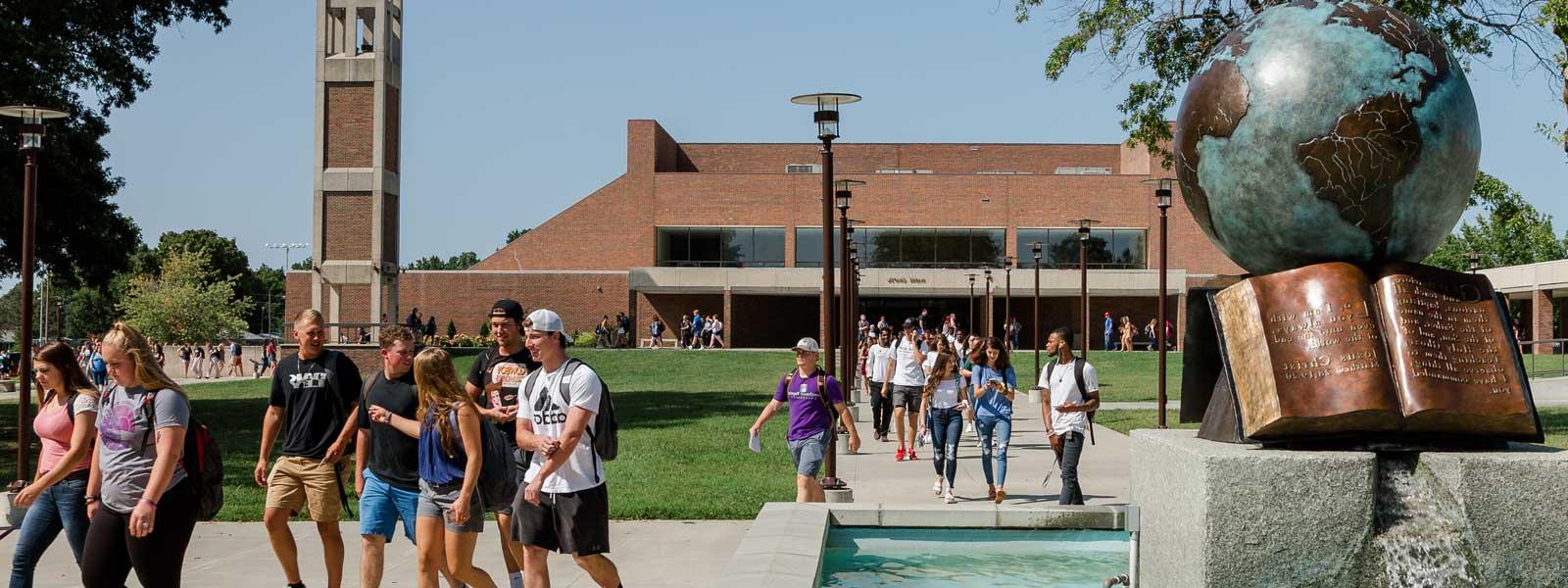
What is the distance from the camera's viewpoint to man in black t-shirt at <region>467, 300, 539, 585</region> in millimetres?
7727

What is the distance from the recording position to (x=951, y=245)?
66.0 metres

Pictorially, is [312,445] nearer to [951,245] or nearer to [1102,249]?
[951,245]

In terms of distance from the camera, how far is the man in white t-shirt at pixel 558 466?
659 centimetres

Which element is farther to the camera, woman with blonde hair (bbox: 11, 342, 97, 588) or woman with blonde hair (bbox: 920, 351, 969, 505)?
woman with blonde hair (bbox: 920, 351, 969, 505)

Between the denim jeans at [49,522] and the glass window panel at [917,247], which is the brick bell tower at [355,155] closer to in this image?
the glass window panel at [917,247]

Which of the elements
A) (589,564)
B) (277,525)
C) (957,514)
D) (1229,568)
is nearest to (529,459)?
(589,564)

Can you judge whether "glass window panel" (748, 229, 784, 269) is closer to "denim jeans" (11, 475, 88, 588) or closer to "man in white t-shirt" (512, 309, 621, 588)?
"denim jeans" (11, 475, 88, 588)

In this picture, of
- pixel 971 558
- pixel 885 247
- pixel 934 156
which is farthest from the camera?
pixel 934 156

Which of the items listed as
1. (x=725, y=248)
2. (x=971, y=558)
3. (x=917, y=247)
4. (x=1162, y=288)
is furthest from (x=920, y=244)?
(x=971, y=558)

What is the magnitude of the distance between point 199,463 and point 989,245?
60.6 metres

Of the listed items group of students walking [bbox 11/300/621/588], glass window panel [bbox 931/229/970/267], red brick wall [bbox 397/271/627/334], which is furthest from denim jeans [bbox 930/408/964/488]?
glass window panel [bbox 931/229/970/267]

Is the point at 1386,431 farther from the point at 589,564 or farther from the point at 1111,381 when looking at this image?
the point at 1111,381

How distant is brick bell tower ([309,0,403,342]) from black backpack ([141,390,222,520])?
41531mm

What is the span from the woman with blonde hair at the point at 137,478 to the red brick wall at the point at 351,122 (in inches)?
1677
